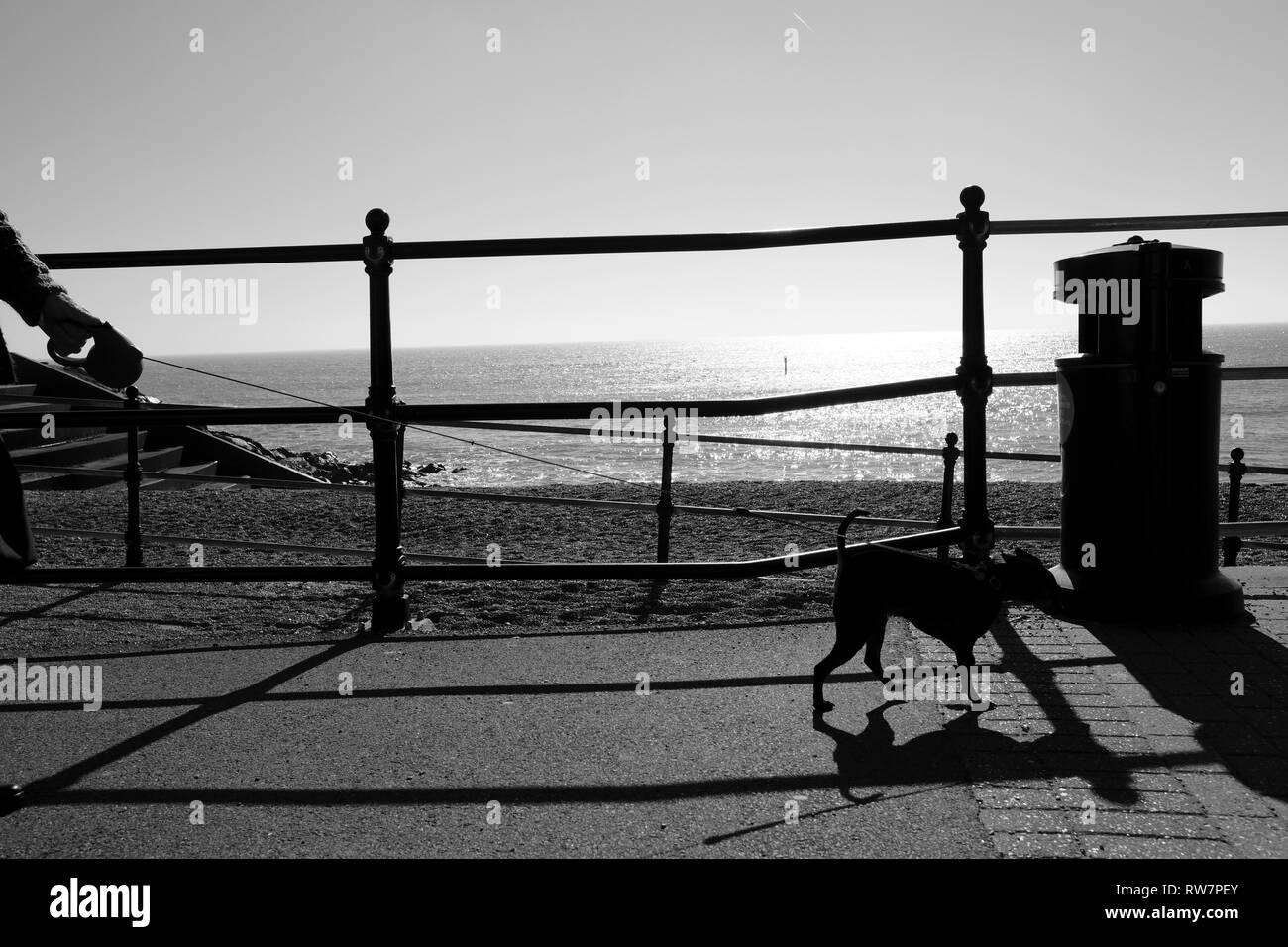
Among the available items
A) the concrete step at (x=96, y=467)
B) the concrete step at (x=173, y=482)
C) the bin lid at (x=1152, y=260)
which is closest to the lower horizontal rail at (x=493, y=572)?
the bin lid at (x=1152, y=260)

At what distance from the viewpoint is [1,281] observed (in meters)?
2.22

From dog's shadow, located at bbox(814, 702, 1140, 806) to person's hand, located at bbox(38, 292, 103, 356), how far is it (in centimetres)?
190

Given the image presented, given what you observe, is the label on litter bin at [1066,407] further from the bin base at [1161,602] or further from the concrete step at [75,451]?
the concrete step at [75,451]

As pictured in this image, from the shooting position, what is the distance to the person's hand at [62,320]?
2.21 meters

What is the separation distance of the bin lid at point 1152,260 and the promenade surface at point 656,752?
1.16 metres

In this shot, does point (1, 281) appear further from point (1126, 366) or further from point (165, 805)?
point (1126, 366)

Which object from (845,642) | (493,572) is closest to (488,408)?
(493,572)

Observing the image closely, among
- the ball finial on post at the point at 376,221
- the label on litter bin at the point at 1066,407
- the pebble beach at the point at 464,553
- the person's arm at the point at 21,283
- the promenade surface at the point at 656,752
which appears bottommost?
the pebble beach at the point at 464,553

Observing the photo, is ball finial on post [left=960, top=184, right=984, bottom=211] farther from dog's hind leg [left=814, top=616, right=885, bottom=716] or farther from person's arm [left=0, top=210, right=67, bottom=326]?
person's arm [left=0, top=210, right=67, bottom=326]

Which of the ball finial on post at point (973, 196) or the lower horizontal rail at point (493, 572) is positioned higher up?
the ball finial on post at point (973, 196)

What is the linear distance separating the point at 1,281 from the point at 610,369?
13242cm

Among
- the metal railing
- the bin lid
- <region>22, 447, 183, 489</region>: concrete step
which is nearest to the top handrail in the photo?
the metal railing

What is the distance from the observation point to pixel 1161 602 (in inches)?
140
